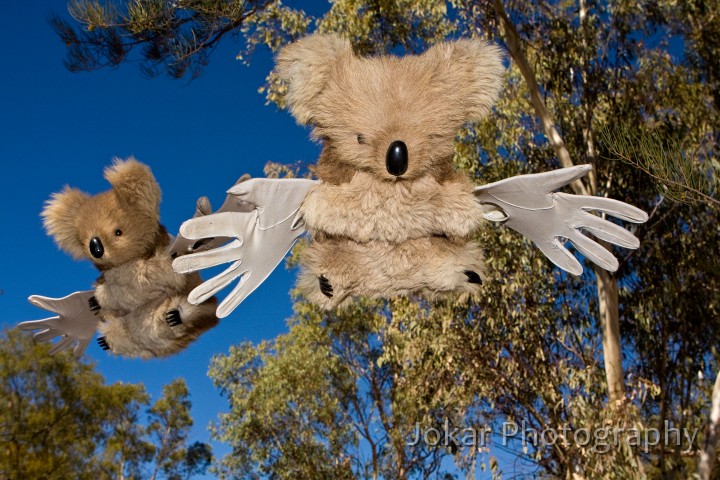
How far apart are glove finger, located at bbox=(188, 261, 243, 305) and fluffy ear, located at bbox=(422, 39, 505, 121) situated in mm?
772

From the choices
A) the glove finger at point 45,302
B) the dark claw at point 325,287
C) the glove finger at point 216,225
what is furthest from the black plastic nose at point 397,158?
the glove finger at point 45,302

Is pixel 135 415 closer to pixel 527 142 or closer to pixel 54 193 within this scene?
pixel 527 142

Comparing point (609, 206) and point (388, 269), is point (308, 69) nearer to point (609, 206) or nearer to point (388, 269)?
point (388, 269)

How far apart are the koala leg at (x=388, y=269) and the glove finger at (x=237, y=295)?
0.18m

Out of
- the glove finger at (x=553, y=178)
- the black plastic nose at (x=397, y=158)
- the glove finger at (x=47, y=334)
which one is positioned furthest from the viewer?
the glove finger at (x=47, y=334)

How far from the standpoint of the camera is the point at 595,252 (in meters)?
2.42

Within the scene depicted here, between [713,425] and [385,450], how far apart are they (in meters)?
4.25

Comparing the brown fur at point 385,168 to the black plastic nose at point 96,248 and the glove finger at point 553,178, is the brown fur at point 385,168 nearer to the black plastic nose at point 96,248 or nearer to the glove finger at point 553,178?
the glove finger at point 553,178

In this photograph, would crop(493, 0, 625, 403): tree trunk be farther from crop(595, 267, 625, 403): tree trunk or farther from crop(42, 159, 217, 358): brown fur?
crop(42, 159, 217, 358): brown fur

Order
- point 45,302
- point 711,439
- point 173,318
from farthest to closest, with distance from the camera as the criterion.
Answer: point 711,439 → point 45,302 → point 173,318

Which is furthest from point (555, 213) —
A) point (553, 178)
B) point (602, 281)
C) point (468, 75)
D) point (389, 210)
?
point (602, 281)

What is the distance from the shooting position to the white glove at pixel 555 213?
232 cm

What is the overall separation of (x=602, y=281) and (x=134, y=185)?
14.5 feet

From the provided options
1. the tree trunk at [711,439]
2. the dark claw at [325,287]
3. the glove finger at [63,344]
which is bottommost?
the dark claw at [325,287]
